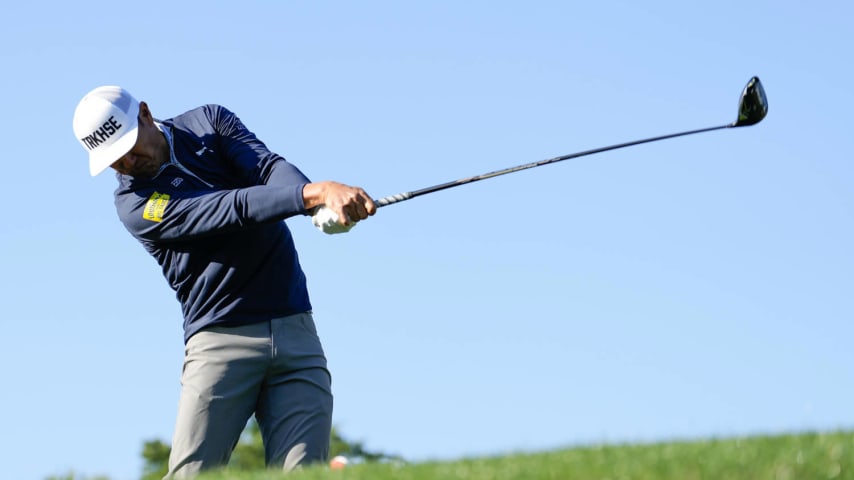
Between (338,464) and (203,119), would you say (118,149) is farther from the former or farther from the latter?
(338,464)

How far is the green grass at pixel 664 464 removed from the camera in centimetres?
584

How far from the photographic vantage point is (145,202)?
330 inches

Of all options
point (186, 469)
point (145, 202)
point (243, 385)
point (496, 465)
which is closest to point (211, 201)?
point (145, 202)

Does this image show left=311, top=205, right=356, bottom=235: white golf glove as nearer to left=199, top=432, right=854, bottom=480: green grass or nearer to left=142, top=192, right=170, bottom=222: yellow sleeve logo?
left=142, top=192, right=170, bottom=222: yellow sleeve logo

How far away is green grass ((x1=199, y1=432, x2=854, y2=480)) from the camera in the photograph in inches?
230

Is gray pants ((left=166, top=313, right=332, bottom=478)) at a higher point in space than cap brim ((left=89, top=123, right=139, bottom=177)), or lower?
lower

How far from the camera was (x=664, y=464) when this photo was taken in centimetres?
594

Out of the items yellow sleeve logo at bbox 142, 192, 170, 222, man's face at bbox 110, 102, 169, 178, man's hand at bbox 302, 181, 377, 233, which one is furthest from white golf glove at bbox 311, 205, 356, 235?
man's face at bbox 110, 102, 169, 178

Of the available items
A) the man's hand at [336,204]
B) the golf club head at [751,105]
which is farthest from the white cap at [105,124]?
the golf club head at [751,105]

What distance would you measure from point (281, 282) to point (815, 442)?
3.58 metres

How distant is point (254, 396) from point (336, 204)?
1.45 meters

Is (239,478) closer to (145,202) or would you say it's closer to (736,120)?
(145,202)

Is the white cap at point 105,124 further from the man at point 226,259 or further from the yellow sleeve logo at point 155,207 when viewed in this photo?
the yellow sleeve logo at point 155,207

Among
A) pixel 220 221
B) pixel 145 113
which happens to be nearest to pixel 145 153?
pixel 145 113
